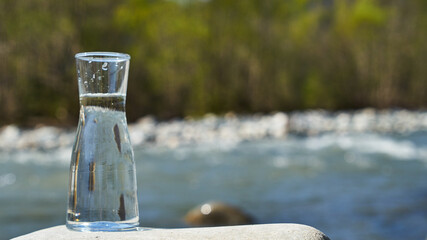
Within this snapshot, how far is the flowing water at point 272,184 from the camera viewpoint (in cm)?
489

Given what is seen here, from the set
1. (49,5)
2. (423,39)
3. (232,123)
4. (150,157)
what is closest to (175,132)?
(232,123)

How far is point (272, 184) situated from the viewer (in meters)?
6.43

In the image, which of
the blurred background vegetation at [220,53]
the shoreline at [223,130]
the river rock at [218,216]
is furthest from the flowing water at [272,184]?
the blurred background vegetation at [220,53]

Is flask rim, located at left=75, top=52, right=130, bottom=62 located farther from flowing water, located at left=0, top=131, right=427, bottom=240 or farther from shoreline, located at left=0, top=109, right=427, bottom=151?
shoreline, located at left=0, top=109, right=427, bottom=151

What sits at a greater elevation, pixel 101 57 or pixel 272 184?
pixel 101 57

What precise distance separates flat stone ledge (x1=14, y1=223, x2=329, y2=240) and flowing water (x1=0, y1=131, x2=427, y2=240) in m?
3.18

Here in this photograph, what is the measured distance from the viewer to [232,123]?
40.5ft

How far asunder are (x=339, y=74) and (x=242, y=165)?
9624mm

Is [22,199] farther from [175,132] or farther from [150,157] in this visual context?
[175,132]

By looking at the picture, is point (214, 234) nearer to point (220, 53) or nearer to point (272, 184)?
point (272, 184)

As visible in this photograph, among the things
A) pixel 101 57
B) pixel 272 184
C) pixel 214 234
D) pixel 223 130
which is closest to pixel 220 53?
pixel 223 130

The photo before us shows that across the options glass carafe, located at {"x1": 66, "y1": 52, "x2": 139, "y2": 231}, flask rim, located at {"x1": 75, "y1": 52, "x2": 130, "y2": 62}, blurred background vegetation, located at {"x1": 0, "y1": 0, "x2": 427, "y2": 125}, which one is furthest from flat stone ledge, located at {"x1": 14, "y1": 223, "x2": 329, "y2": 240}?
blurred background vegetation, located at {"x1": 0, "y1": 0, "x2": 427, "y2": 125}

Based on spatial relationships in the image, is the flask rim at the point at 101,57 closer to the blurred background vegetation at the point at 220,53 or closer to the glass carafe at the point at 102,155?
the glass carafe at the point at 102,155

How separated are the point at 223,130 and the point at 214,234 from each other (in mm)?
9816
